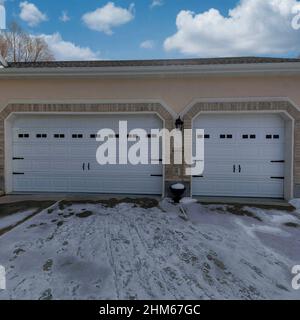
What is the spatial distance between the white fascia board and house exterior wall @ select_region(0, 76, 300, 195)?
191 mm

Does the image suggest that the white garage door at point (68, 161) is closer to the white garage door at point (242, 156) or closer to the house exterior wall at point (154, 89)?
the house exterior wall at point (154, 89)

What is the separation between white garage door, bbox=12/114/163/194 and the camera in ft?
24.5

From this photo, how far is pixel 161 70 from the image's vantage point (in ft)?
22.0

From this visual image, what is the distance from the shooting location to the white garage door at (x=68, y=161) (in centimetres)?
746

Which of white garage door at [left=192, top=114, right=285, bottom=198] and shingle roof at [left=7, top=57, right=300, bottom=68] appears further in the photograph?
shingle roof at [left=7, top=57, right=300, bottom=68]

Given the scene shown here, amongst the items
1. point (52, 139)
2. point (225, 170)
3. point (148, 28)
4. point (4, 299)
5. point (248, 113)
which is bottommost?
point (4, 299)

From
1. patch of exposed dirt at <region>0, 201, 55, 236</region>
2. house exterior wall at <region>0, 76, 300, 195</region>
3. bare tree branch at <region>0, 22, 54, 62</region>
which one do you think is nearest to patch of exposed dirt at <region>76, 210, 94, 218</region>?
patch of exposed dirt at <region>0, 201, 55, 236</region>

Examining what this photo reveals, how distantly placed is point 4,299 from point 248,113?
6.88 m

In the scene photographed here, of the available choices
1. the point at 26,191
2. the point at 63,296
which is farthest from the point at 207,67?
the point at 26,191

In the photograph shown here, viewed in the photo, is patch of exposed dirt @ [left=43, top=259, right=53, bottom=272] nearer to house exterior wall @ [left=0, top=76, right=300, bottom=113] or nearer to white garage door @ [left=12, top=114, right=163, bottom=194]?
white garage door @ [left=12, top=114, right=163, bottom=194]

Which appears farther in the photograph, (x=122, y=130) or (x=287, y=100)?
(x=122, y=130)

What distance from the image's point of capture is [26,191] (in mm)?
7707

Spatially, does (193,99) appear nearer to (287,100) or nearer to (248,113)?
(248,113)

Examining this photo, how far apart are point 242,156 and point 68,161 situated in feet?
17.7
